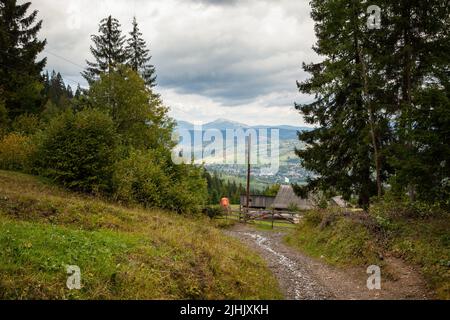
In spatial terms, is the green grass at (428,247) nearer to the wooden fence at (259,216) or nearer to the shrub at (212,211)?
the wooden fence at (259,216)

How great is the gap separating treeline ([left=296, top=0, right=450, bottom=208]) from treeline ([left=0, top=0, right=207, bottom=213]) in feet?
33.4

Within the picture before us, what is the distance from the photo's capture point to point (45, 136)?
20531mm

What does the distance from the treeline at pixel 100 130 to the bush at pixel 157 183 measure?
64 millimetres

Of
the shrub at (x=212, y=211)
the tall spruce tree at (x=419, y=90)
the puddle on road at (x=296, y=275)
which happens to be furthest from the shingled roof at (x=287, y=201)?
the tall spruce tree at (x=419, y=90)

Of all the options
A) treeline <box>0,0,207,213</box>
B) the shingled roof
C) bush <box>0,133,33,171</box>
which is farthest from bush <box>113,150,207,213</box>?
the shingled roof

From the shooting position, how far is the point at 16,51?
110 feet

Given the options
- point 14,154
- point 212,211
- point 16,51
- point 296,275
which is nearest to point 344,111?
point 296,275

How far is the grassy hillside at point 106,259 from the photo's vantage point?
731 cm

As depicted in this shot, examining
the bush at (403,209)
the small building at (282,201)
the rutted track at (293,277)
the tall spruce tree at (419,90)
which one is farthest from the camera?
the small building at (282,201)

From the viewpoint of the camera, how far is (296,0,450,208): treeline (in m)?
11.6

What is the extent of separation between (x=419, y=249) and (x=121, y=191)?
50.8 ft

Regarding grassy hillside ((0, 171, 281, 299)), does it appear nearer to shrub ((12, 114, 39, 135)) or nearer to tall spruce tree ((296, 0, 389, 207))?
tall spruce tree ((296, 0, 389, 207))
